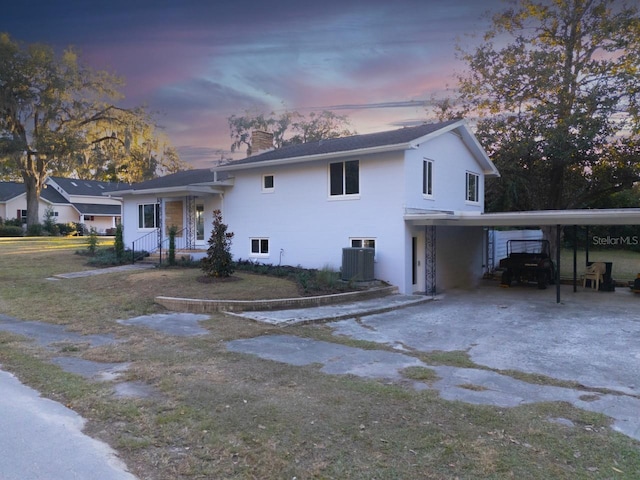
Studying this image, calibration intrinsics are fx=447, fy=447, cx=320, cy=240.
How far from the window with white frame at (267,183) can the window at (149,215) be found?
680cm

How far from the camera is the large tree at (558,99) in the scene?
19234mm

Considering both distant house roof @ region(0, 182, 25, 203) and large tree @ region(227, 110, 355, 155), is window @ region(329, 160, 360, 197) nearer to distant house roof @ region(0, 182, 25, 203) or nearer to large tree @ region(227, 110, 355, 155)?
large tree @ region(227, 110, 355, 155)

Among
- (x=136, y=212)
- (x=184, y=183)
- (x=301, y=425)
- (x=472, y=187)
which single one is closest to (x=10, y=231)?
(x=136, y=212)

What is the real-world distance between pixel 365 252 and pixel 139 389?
9325 mm

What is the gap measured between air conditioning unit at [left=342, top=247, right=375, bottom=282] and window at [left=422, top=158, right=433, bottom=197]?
10.1 ft

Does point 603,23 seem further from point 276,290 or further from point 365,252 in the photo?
point 276,290

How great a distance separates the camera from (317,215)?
15.9 meters

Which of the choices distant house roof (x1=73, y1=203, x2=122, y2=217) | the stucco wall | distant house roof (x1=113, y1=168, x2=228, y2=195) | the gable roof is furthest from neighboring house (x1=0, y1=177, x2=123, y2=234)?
the stucco wall

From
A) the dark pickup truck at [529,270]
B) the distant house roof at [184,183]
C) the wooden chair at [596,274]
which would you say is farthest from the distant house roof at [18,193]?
the wooden chair at [596,274]

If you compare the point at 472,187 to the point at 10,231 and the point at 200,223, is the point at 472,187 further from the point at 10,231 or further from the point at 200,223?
the point at 10,231

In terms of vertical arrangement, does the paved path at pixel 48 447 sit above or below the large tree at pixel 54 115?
below

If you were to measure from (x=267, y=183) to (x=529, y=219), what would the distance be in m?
9.70

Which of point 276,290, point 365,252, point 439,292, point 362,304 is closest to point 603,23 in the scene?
point 439,292

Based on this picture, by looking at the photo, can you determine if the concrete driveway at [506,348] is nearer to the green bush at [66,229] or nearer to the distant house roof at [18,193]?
the green bush at [66,229]
